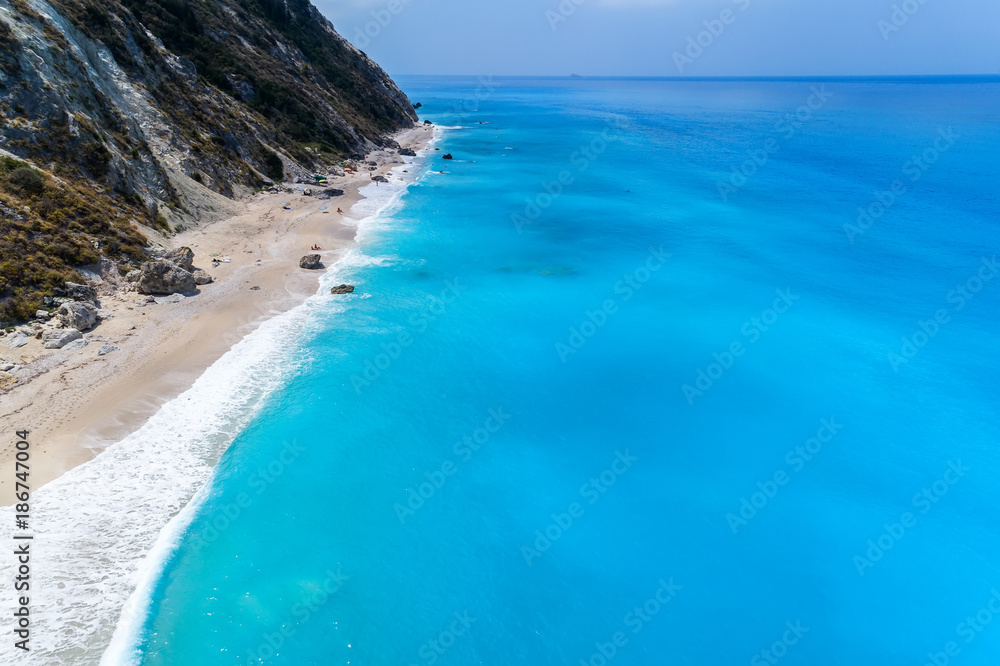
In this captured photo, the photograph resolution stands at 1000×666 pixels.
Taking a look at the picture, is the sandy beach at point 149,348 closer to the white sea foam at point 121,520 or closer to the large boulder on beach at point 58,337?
the large boulder on beach at point 58,337

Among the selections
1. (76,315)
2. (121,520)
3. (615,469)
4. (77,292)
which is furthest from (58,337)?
(615,469)

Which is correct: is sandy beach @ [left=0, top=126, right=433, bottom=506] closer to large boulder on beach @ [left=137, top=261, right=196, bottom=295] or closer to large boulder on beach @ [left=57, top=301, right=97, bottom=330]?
large boulder on beach @ [left=57, top=301, right=97, bottom=330]

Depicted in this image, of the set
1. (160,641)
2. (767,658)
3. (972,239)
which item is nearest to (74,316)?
(160,641)

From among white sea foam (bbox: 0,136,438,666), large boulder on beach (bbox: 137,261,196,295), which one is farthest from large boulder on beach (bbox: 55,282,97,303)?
white sea foam (bbox: 0,136,438,666)

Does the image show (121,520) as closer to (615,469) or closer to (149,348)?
(149,348)

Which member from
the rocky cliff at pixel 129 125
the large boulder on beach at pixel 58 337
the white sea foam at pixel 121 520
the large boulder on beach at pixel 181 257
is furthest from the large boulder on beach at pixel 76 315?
the large boulder on beach at pixel 181 257
